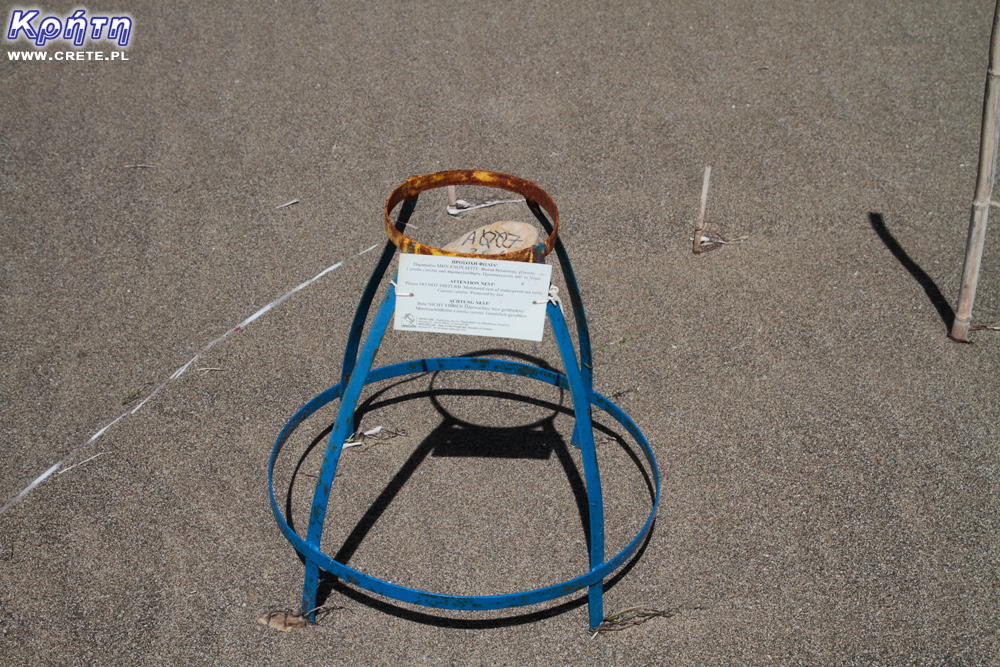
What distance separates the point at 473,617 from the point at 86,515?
1.80 metres

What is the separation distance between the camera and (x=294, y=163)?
6.00 metres

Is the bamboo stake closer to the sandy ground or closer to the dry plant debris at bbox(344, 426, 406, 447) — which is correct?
the sandy ground

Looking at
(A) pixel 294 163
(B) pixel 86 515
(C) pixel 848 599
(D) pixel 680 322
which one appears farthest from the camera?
(A) pixel 294 163

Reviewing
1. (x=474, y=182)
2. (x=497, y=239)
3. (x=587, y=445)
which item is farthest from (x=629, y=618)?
(x=497, y=239)

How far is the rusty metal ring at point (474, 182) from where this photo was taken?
2916 millimetres

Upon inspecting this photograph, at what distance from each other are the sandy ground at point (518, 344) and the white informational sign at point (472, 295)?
1188 millimetres

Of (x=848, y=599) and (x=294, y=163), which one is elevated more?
(x=294, y=163)

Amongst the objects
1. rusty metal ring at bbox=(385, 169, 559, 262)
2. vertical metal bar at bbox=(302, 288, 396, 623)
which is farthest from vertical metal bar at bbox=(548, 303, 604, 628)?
vertical metal bar at bbox=(302, 288, 396, 623)

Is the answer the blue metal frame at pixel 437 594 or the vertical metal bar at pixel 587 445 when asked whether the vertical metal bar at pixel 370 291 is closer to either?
the blue metal frame at pixel 437 594

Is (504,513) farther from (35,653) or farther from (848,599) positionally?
(35,653)

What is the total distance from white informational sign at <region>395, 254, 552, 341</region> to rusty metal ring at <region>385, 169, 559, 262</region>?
38mm

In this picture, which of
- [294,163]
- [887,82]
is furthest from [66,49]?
[887,82]

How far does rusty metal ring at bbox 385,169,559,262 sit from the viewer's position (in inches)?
115

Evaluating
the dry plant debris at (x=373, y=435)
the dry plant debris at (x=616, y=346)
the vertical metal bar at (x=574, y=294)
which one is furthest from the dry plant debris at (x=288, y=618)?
the dry plant debris at (x=616, y=346)
